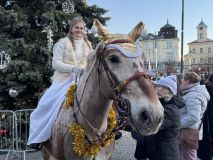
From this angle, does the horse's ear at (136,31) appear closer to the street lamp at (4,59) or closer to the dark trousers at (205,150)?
the dark trousers at (205,150)

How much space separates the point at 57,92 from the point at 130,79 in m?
1.83

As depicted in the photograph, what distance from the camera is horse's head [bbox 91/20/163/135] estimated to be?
268 centimetres

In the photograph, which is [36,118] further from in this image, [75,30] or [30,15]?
[30,15]

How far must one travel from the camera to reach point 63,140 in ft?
12.4

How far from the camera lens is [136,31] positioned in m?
3.38

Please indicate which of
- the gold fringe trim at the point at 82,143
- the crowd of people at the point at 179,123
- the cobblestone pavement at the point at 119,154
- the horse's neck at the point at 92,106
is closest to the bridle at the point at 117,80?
the horse's neck at the point at 92,106

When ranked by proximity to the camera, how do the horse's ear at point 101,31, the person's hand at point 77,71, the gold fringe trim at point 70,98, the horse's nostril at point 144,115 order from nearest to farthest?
the horse's nostril at point 144,115, the horse's ear at point 101,31, the gold fringe trim at point 70,98, the person's hand at point 77,71

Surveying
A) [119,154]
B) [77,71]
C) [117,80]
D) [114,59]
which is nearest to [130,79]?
[117,80]

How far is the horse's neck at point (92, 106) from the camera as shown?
342cm

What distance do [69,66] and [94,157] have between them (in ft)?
3.90

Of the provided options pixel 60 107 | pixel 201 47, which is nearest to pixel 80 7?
pixel 60 107

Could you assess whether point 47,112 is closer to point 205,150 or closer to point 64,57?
point 64,57

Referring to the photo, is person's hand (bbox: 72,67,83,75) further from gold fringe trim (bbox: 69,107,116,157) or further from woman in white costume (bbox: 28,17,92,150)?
gold fringe trim (bbox: 69,107,116,157)

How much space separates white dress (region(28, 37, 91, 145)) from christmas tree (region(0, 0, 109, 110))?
487cm
